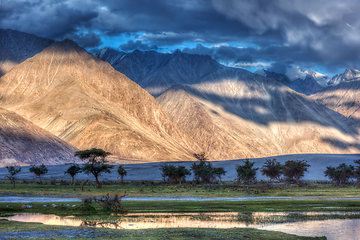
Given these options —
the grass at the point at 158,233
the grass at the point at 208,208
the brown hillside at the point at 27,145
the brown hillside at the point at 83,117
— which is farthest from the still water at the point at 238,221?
the brown hillside at the point at 83,117

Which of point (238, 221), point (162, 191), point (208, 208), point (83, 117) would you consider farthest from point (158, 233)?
point (83, 117)

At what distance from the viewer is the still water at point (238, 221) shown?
27.7 m

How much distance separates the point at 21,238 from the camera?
2153 centimetres

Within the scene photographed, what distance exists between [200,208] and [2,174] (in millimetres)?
79771

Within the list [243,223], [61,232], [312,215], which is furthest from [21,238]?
[312,215]

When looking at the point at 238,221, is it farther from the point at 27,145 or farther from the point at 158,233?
the point at 27,145

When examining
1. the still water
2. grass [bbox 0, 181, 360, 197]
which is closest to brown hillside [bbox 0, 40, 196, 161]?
grass [bbox 0, 181, 360, 197]

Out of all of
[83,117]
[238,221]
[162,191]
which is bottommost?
[238,221]

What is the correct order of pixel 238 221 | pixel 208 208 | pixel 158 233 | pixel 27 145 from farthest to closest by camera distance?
pixel 27 145, pixel 208 208, pixel 238 221, pixel 158 233

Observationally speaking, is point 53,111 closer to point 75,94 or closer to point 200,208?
point 75,94

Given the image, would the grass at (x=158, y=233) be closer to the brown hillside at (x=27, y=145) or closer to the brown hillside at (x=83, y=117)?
the brown hillside at (x=27, y=145)

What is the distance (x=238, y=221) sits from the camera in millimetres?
31297

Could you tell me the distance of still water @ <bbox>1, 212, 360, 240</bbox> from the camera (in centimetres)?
2766

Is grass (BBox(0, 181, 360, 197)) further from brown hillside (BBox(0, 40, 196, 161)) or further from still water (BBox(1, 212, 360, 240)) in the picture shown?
brown hillside (BBox(0, 40, 196, 161))
